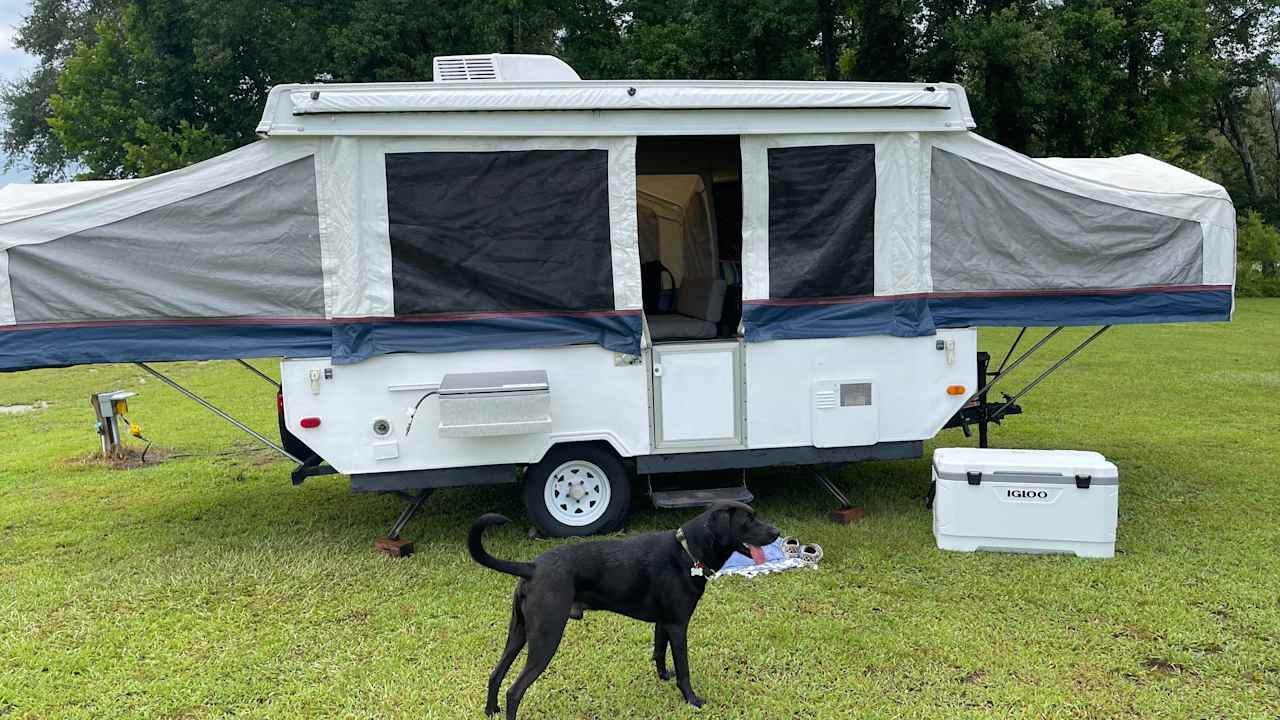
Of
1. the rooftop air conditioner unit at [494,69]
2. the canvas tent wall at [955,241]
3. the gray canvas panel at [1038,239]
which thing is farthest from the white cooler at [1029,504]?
the rooftop air conditioner unit at [494,69]

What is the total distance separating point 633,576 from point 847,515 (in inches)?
113

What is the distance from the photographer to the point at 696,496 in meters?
5.99

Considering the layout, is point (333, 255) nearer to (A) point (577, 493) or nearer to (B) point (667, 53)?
(A) point (577, 493)

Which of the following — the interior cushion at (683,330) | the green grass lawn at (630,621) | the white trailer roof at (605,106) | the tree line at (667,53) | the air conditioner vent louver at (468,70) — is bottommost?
the green grass lawn at (630,621)

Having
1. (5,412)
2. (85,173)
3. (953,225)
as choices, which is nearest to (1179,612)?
(953,225)

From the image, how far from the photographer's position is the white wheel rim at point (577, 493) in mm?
5859

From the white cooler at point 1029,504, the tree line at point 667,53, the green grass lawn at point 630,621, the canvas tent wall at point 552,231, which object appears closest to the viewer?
the green grass lawn at point 630,621

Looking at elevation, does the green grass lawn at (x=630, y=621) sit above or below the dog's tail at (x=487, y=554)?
below

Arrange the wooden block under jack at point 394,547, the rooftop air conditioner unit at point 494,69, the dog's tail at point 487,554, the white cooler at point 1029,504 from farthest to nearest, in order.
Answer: the rooftop air conditioner unit at point 494,69
the wooden block under jack at point 394,547
the white cooler at point 1029,504
the dog's tail at point 487,554

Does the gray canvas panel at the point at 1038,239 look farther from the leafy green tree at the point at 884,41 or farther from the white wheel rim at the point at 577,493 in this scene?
the leafy green tree at the point at 884,41

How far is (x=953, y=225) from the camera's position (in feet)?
19.5

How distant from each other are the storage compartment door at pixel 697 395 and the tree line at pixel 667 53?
14580 millimetres

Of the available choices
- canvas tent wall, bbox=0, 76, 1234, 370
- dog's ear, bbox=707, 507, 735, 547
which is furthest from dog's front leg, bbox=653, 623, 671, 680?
canvas tent wall, bbox=0, 76, 1234, 370

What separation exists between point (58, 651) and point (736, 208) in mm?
5431
